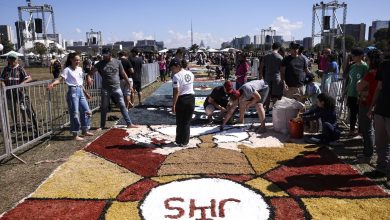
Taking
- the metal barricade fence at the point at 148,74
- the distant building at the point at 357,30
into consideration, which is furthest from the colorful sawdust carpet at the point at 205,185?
the distant building at the point at 357,30

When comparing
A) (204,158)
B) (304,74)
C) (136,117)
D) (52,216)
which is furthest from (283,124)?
(52,216)

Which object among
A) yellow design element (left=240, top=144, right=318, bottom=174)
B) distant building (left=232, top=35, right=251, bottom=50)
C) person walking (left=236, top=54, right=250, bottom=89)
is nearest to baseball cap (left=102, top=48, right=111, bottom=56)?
yellow design element (left=240, top=144, right=318, bottom=174)

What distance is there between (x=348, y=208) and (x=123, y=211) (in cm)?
266

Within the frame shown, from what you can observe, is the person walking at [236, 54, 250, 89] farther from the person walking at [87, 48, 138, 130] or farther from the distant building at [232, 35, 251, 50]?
the distant building at [232, 35, 251, 50]

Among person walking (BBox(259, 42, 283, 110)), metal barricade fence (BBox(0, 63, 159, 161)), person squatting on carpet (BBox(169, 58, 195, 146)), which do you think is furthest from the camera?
person walking (BBox(259, 42, 283, 110))

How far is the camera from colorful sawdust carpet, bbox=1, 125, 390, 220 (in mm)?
4047

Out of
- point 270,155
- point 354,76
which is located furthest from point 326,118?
point 270,155

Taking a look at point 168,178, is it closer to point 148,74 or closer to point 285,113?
point 285,113

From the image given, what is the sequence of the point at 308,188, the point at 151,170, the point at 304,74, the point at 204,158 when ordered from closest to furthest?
the point at 308,188 → the point at 151,170 → the point at 204,158 → the point at 304,74

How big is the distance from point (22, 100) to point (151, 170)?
12.7 feet

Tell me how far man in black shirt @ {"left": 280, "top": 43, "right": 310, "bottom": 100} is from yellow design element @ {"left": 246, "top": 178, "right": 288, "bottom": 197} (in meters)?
4.54

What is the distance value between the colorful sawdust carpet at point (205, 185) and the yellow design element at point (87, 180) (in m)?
0.01

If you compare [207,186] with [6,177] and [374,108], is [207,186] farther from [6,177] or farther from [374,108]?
[6,177]

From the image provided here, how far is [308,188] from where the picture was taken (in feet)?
15.4
